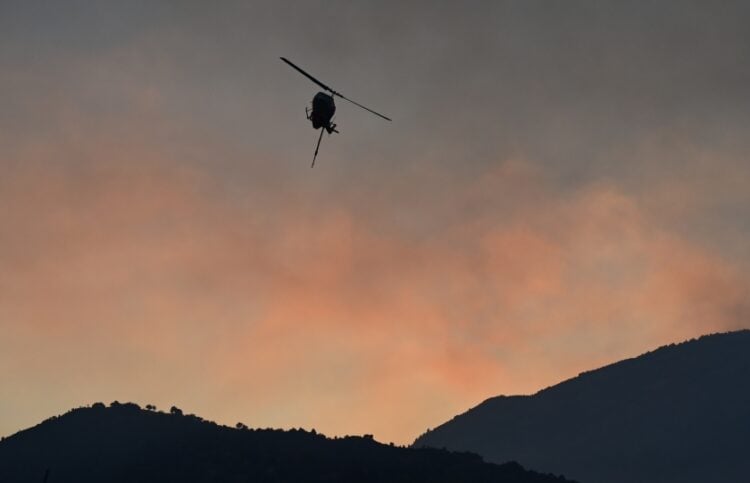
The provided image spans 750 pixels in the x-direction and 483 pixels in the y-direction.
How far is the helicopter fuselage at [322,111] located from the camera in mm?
84625

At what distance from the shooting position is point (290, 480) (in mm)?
184625

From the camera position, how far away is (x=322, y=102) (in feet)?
280

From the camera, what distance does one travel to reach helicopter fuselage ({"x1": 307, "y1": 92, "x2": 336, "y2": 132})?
278 ft

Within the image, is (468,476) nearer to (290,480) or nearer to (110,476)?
(290,480)

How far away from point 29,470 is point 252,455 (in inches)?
1899

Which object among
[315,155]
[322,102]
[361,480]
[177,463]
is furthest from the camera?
[177,463]

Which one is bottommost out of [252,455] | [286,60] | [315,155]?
[315,155]

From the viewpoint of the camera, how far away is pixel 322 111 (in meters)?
84.9

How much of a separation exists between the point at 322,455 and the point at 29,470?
6295 centimetres

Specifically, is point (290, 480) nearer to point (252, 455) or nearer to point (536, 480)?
point (252, 455)

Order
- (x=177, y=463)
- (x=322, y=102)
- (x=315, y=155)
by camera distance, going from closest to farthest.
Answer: (x=315, y=155), (x=322, y=102), (x=177, y=463)

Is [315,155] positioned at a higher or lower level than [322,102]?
lower

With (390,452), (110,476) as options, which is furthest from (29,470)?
(390,452)

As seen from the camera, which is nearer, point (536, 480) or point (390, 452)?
point (536, 480)
